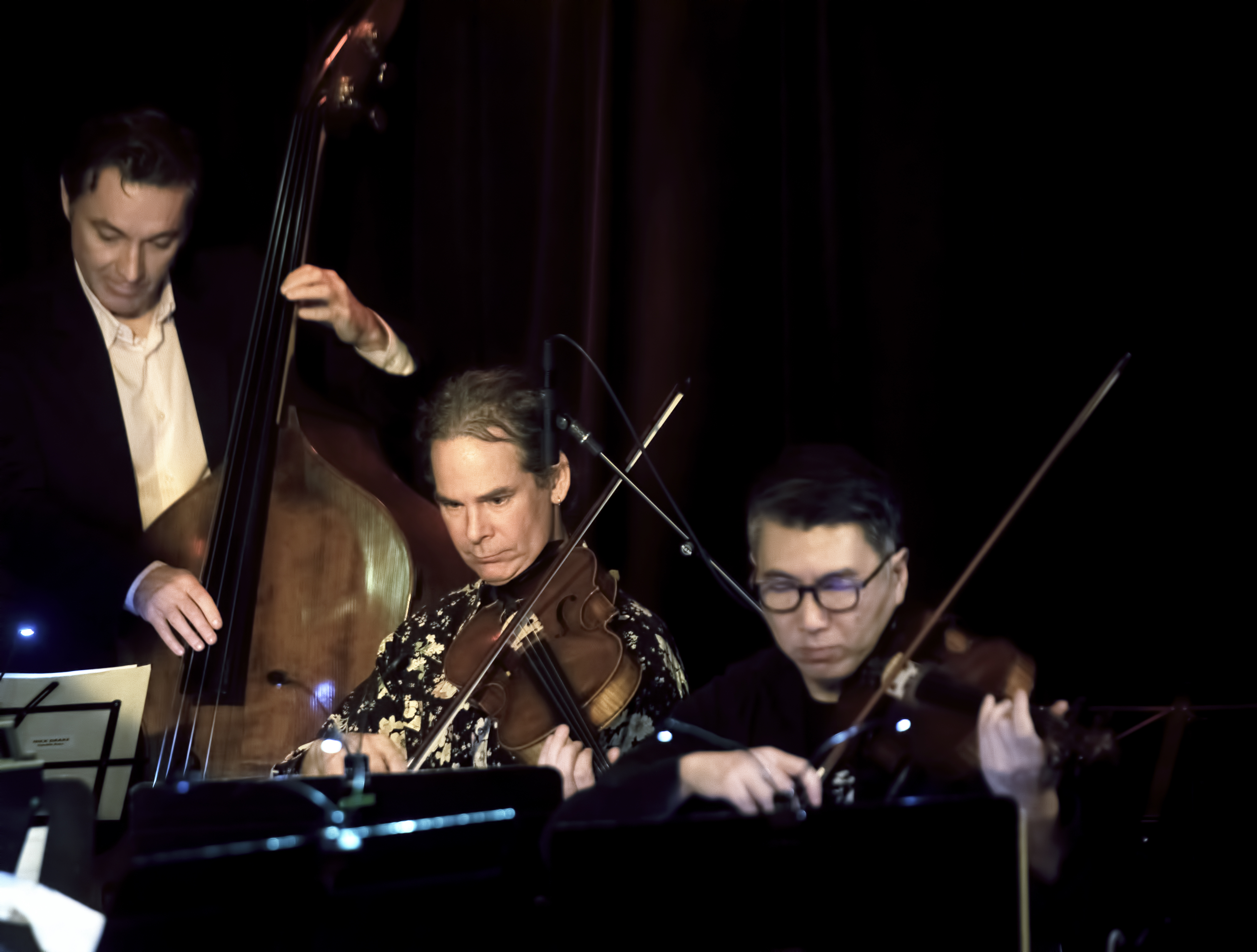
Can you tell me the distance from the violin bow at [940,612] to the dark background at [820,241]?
0.33 m

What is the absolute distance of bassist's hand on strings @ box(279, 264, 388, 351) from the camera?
2566 mm

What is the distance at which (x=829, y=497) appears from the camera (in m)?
2.11

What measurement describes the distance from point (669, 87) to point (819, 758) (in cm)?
159

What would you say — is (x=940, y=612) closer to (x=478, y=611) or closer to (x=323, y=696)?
(x=478, y=611)

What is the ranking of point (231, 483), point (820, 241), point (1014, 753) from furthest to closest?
point (820, 241)
point (231, 483)
point (1014, 753)

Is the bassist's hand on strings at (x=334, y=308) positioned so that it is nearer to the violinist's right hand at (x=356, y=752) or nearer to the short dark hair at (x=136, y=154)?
the short dark hair at (x=136, y=154)

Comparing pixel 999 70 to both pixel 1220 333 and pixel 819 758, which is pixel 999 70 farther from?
pixel 819 758

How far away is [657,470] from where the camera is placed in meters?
2.54

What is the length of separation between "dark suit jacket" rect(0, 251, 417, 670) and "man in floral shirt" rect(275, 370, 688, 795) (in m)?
0.27

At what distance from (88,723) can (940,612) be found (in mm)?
1657

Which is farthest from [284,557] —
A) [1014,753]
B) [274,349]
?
[1014,753]

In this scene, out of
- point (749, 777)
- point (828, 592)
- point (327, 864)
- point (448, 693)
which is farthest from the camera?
point (448, 693)

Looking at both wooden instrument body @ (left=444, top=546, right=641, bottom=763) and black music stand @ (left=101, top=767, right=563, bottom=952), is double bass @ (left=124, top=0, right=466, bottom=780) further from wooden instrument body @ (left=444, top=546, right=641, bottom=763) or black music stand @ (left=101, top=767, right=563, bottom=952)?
black music stand @ (left=101, top=767, right=563, bottom=952)

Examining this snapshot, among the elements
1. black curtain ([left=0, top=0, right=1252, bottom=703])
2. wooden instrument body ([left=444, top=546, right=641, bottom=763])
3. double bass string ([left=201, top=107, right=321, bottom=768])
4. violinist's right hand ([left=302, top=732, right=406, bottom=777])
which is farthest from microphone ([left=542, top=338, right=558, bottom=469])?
violinist's right hand ([left=302, top=732, right=406, bottom=777])
